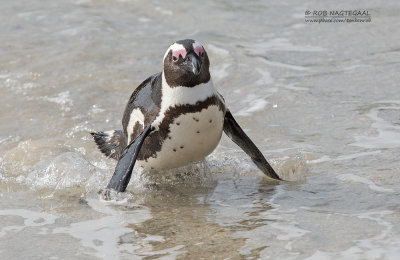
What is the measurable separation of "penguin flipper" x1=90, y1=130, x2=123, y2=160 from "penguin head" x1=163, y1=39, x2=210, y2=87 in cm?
109

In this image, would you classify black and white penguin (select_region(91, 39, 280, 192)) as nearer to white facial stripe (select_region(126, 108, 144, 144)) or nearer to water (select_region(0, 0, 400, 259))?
white facial stripe (select_region(126, 108, 144, 144))

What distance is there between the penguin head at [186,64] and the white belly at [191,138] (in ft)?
0.68

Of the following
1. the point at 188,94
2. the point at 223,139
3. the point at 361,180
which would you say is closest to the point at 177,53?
the point at 188,94

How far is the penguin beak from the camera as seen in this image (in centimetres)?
477

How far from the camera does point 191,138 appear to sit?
5023mm

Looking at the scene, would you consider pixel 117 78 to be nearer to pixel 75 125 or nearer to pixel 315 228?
pixel 75 125

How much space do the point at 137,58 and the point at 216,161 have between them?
3.30m

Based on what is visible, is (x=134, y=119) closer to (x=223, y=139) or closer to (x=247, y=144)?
(x=247, y=144)

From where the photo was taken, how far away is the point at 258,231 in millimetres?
4305

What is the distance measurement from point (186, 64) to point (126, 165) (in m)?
0.78

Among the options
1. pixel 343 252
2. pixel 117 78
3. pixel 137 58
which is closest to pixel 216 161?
pixel 343 252

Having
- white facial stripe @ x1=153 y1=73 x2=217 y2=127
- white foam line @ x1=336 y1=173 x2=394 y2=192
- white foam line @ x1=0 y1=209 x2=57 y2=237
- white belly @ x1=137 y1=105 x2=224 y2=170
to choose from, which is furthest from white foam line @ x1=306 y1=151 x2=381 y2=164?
white foam line @ x1=0 y1=209 x2=57 y2=237

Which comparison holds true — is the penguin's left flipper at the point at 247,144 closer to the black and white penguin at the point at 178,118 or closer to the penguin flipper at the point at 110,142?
the black and white penguin at the point at 178,118

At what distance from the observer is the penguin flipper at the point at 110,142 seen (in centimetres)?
595
